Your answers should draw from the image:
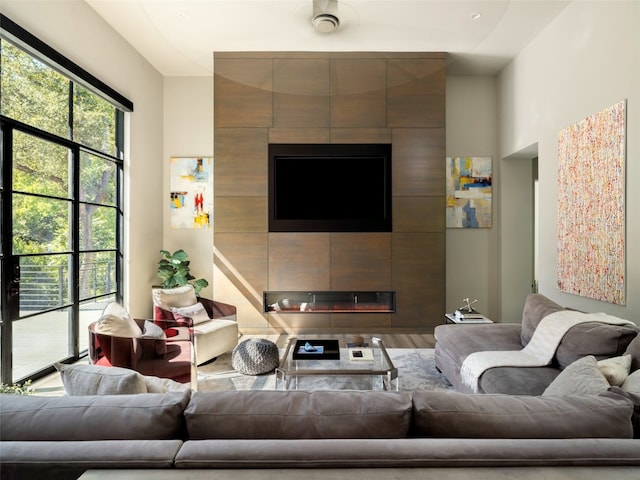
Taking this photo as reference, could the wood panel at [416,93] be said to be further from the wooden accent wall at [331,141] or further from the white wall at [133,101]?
the white wall at [133,101]

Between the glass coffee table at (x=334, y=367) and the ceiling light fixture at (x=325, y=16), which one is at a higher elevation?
the ceiling light fixture at (x=325, y=16)

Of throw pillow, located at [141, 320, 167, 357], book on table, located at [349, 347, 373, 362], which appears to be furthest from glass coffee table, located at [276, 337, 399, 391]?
throw pillow, located at [141, 320, 167, 357]

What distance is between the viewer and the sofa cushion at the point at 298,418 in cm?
107

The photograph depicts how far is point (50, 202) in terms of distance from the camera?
313 centimetres

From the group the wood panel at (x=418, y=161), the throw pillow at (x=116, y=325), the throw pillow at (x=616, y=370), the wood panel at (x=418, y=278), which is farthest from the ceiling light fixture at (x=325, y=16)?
the throw pillow at (x=616, y=370)

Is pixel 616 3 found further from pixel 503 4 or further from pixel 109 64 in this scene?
pixel 109 64

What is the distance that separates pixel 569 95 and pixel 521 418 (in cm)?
350

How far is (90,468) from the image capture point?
963 mm

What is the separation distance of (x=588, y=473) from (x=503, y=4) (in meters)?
3.95

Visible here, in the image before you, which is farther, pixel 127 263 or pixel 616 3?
pixel 127 263

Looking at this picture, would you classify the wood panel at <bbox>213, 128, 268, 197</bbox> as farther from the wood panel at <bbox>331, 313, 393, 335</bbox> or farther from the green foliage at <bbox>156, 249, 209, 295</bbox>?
the wood panel at <bbox>331, 313, 393, 335</bbox>

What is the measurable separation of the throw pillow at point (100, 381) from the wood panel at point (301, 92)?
3.63m

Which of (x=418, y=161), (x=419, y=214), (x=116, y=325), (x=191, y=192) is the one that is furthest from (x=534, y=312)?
(x=191, y=192)

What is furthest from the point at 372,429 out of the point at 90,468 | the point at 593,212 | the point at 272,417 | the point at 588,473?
the point at 593,212
